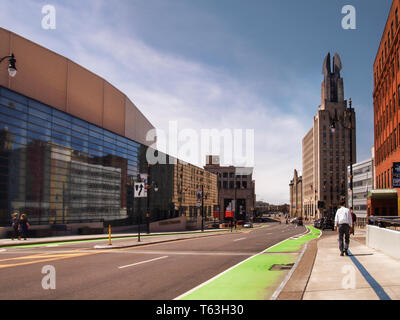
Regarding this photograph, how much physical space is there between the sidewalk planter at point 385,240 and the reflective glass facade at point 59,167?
52.0 feet

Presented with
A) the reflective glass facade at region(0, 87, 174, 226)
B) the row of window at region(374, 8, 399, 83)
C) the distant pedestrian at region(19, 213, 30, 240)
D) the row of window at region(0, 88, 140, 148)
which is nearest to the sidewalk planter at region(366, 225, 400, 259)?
the reflective glass facade at region(0, 87, 174, 226)

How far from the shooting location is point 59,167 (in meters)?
40.3

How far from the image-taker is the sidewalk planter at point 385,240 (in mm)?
11648

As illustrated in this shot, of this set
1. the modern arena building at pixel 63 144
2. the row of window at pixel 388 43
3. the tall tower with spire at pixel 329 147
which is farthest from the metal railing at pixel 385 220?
the tall tower with spire at pixel 329 147

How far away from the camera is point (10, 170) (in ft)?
107

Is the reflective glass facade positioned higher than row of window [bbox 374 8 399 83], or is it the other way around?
row of window [bbox 374 8 399 83]

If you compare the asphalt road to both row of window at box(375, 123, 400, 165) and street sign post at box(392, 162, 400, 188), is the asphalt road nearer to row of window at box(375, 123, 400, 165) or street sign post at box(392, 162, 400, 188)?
street sign post at box(392, 162, 400, 188)

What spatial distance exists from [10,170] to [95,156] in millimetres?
16212

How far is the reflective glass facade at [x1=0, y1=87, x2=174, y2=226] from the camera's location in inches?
1296

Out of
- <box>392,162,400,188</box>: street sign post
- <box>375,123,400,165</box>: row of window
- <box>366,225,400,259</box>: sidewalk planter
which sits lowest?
<box>366,225,400,259</box>: sidewalk planter

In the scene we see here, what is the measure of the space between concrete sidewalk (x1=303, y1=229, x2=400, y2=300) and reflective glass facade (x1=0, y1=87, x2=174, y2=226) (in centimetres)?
1793

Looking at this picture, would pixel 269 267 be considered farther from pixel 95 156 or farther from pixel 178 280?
pixel 95 156

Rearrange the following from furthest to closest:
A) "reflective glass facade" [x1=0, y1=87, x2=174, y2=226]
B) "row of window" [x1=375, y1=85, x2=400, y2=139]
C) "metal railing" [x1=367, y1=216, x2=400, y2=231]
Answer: "row of window" [x1=375, y1=85, x2=400, y2=139]
"reflective glass facade" [x1=0, y1=87, x2=174, y2=226]
"metal railing" [x1=367, y1=216, x2=400, y2=231]
